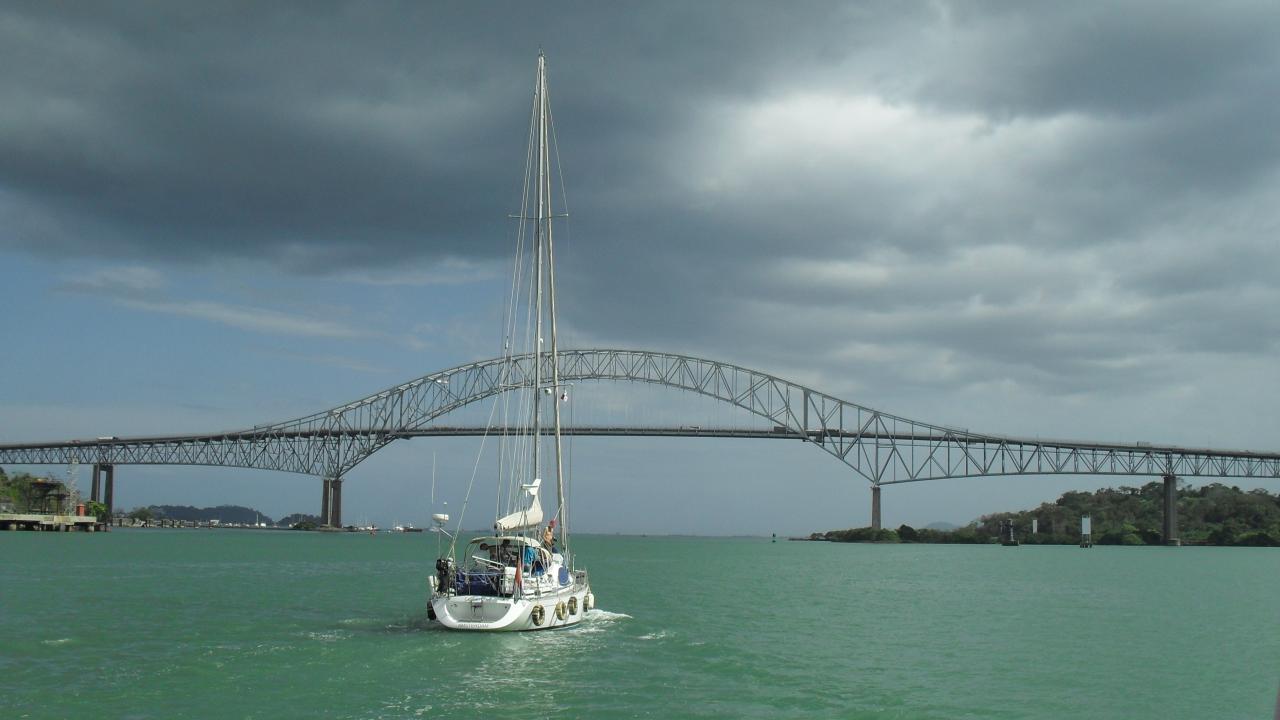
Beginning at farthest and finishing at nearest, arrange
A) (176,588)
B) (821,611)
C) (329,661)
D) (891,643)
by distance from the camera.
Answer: (176,588) → (821,611) → (891,643) → (329,661)

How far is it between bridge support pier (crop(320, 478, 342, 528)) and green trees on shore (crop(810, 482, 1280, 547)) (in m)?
76.4

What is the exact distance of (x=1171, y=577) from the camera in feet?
224

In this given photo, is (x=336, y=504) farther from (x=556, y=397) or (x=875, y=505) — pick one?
(x=556, y=397)

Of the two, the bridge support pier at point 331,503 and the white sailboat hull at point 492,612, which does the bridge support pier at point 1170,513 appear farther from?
the white sailboat hull at point 492,612

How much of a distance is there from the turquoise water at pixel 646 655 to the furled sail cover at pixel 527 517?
3.11 metres

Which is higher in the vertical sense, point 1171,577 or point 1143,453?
point 1143,453

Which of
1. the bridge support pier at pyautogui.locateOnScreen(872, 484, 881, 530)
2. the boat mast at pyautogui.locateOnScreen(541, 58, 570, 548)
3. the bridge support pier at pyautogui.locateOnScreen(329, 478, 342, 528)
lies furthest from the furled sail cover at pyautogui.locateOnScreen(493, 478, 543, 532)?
the bridge support pier at pyautogui.locateOnScreen(329, 478, 342, 528)

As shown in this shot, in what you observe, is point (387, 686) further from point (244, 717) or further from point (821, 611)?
point (821, 611)

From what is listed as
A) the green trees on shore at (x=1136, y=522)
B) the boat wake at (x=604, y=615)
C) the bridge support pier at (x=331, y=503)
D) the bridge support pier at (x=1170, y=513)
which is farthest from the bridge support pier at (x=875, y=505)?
the boat wake at (x=604, y=615)

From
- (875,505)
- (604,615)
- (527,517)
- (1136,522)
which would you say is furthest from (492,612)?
(1136,522)

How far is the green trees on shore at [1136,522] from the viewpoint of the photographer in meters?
160

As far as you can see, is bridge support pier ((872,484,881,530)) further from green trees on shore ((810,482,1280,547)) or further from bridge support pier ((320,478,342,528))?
bridge support pier ((320,478,342,528))

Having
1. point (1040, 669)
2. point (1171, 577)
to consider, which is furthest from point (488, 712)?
point (1171, 577)

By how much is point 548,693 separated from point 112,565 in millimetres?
50941
